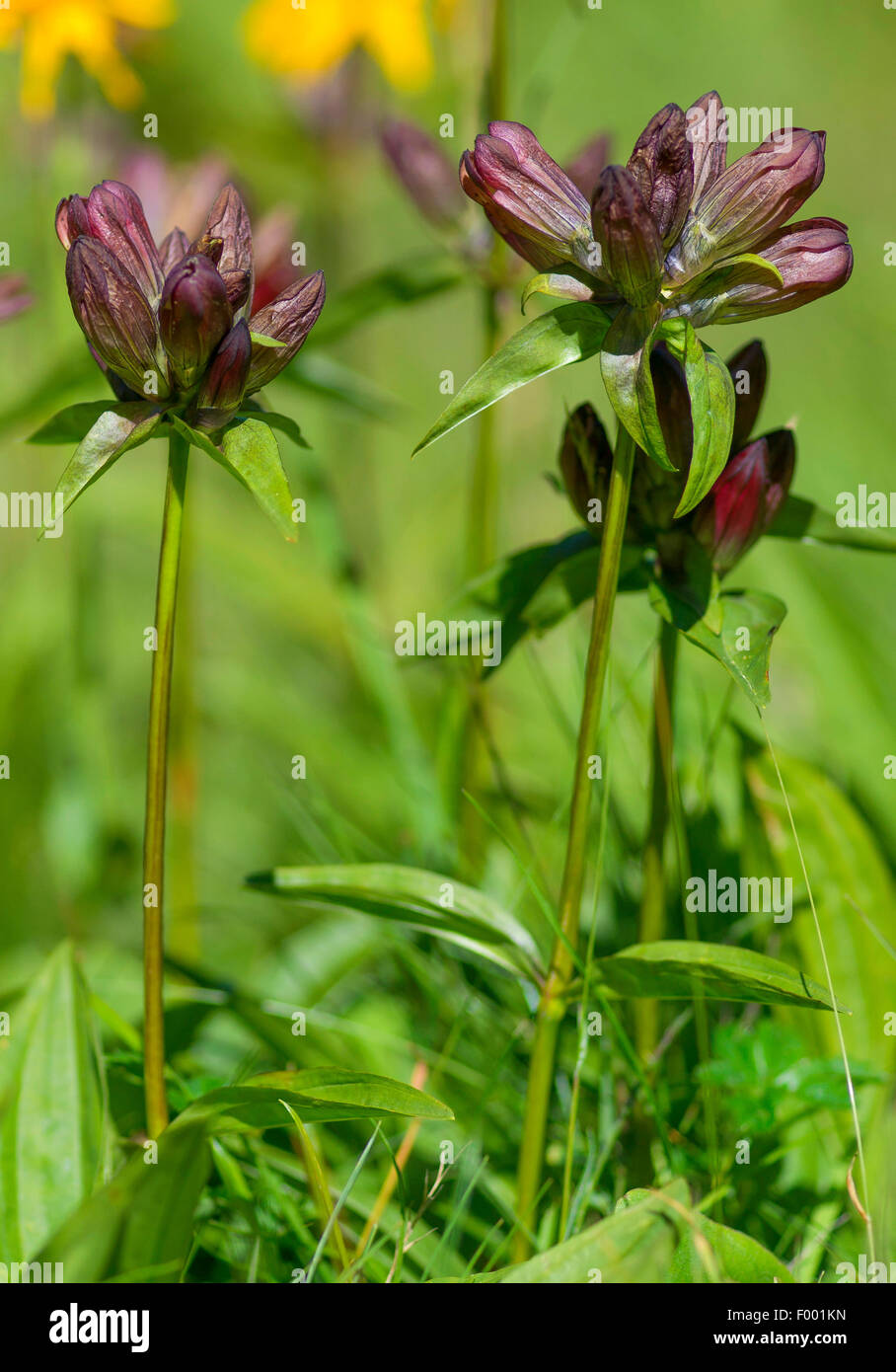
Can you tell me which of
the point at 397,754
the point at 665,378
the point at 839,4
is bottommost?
the point at 397,754

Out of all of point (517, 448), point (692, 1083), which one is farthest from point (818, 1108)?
point (517, 448)

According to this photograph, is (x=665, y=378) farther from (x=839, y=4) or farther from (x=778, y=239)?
(x=839, y=4)

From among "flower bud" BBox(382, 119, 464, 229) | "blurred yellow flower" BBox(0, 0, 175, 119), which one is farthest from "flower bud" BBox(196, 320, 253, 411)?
"blurred yellow flower" BBox(0, 0, 175, 119)

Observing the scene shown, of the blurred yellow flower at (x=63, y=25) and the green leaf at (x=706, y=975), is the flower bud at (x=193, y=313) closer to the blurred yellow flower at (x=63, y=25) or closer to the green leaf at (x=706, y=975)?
the green leaf at (x=706, y=975)

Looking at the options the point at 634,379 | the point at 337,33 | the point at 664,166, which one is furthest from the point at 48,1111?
the point at 337,33

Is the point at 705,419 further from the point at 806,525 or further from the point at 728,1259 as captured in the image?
the point at 728,1259

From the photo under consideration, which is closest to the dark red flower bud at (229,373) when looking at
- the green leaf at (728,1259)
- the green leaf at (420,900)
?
the green leaf at (420,900)

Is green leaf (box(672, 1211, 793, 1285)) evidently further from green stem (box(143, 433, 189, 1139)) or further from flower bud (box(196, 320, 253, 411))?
flower bud (box(196, 320, 253, 411))
